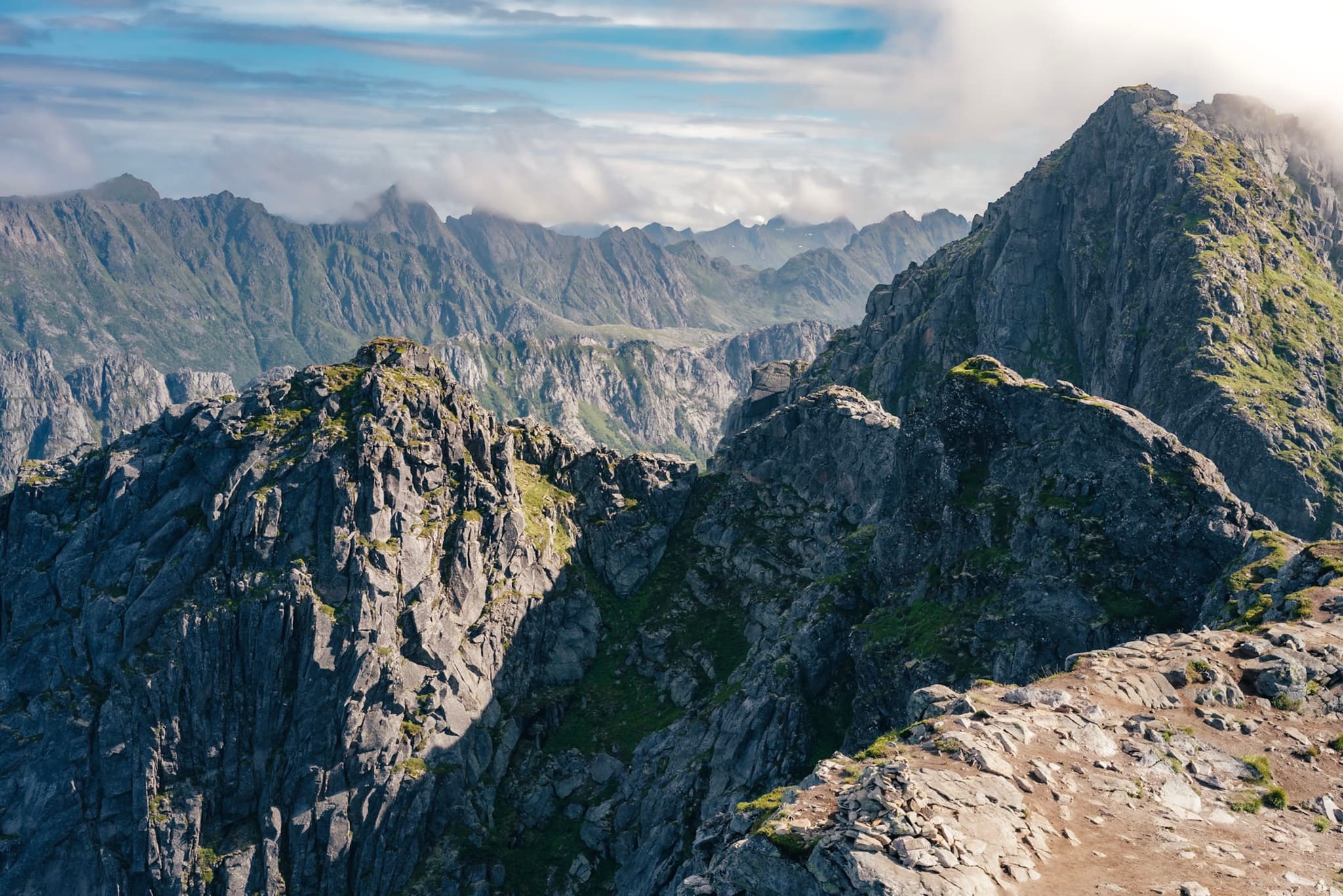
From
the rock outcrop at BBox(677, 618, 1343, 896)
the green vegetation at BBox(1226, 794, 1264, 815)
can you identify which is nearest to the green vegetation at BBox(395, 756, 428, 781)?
the rock outcrop at BBox(677, 618, 1343, 896)

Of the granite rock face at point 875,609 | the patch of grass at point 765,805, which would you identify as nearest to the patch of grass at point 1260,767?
the patch of grass at point 765,805

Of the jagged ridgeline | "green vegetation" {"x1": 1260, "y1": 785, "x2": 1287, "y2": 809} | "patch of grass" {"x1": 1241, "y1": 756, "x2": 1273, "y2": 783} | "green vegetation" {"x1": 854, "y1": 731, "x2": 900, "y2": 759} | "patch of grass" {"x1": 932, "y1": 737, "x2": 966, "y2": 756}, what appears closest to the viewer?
"green vegetation" {"x1": 1260, "y1": 785, "x2": 1287, "y2": 809}

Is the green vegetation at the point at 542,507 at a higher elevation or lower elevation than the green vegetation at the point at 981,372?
lower

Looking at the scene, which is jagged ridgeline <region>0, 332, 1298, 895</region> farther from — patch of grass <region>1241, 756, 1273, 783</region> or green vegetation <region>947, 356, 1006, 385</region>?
patch of grass <region>1241, 756, 1273, 783</region>

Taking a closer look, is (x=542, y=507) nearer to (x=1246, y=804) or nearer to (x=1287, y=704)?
(x=1287, y=704)

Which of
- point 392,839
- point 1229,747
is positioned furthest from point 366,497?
point 1229,747

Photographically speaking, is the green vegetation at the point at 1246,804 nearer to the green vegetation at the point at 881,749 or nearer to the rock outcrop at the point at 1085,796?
the rock outcrop at the point at 1085,796
